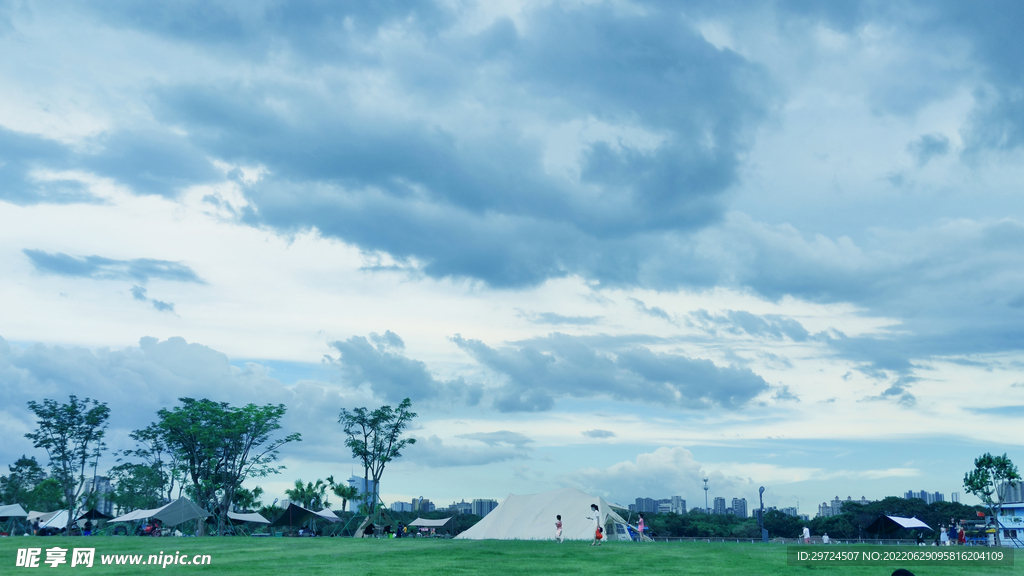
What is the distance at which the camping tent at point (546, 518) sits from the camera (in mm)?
49875

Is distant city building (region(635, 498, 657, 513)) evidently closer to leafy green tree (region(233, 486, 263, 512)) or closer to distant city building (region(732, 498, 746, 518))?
distant city building (region(732, 498, 746, 518))

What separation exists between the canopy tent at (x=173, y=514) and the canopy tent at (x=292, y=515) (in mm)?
8248

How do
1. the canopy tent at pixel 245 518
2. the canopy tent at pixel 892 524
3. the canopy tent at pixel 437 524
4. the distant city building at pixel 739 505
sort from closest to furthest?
1. the canopy tent at pixel 892 524
2. the canopy tent at pixel 245 518
3. the canopy tent at pixel 437 524
4. the distant city building at pixel 739 505

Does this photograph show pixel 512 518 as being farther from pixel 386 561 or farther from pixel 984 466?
pixel 984 466

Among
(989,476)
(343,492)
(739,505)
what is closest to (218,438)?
(343,492)

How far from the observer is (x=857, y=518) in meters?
79.3

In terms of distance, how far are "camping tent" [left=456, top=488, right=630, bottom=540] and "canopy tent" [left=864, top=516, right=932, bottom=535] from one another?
21.5 m

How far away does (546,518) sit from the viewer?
51.8 m

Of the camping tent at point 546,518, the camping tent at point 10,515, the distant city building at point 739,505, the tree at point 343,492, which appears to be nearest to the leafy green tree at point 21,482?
the camping tent at point 10,515

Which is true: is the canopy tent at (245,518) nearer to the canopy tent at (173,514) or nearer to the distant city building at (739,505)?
the canopy tent at (173,514)

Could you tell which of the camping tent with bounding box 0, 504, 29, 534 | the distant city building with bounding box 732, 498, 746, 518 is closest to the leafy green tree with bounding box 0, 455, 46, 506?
the camping tent with bounding box 0, 504, 29, 534

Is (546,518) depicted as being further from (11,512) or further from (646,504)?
(646,504)

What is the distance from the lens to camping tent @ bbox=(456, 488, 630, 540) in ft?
164

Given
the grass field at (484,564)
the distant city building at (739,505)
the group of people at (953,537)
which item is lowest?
the distant city building at (739,505)
